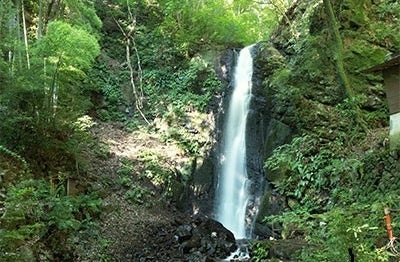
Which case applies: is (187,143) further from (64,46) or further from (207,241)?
(64,46)

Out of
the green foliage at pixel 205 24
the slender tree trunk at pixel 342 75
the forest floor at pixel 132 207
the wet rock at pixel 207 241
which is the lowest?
the wet rock at pixel 207 241

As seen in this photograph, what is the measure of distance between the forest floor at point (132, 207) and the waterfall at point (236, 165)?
1.78 m

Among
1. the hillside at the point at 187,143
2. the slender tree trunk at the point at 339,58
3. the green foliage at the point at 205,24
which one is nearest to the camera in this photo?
the hillside at the point at 187,143

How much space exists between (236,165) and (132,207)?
13.8 ft

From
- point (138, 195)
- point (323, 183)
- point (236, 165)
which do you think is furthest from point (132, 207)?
point (323, 183)

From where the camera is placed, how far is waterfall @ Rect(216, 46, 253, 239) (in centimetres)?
1265

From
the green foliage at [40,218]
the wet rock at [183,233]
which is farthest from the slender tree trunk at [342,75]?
the green foliage at [40,218]

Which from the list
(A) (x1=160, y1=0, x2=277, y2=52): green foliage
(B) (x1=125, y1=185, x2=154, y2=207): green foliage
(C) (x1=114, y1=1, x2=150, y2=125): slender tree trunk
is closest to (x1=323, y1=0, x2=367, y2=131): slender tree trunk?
(B) (x1=125, y1=185, x2=154, y2=207): green foliage

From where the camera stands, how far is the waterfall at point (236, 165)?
41.5 ft

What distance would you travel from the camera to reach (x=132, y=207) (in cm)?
1129

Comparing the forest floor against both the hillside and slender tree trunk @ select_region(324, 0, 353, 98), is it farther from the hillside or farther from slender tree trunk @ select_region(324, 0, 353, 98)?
slender tree trunk @ select_region(324, 0, 353, 98)

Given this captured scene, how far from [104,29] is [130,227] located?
12.7 m

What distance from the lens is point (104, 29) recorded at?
19.6m

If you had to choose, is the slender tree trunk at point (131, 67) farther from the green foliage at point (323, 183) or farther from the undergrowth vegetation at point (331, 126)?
the green foliage at point (323, 183)
